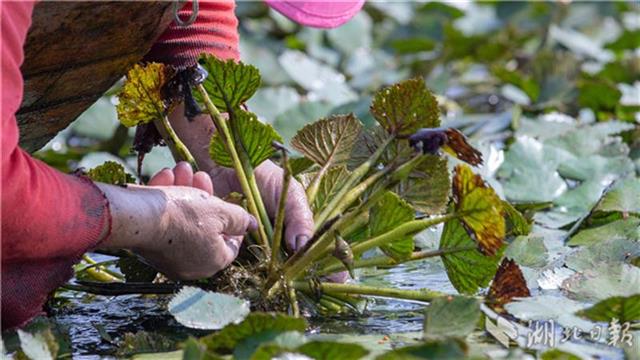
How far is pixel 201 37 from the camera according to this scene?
1.46 metres

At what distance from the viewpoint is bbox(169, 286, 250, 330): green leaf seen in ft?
3.80

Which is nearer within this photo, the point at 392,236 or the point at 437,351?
the point at 437,351

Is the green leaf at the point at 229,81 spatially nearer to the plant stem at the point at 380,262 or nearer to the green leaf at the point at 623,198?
the plant stem at the point at 380,262

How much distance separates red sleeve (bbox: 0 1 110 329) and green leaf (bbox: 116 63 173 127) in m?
0.17

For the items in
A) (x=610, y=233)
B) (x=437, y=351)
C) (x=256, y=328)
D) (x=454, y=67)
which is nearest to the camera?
(x=437, y=351)

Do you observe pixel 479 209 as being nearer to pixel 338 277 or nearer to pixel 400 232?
pixel 400 232

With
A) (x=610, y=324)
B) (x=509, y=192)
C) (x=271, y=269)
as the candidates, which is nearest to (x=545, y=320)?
(x=610, y=324)

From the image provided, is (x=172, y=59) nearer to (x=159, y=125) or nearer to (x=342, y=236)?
(x=159, y=125)

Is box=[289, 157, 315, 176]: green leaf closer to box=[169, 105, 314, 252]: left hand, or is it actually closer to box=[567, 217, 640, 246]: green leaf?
box=[169, 105, 314, 252]: left hand

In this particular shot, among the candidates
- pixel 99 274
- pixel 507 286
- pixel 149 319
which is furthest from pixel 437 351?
pixel 99 274

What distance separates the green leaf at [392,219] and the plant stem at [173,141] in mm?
235

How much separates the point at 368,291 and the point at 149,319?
0.26 meters

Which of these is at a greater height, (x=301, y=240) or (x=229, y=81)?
(x=229, y=81)

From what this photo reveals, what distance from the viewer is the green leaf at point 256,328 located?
1.07 m
